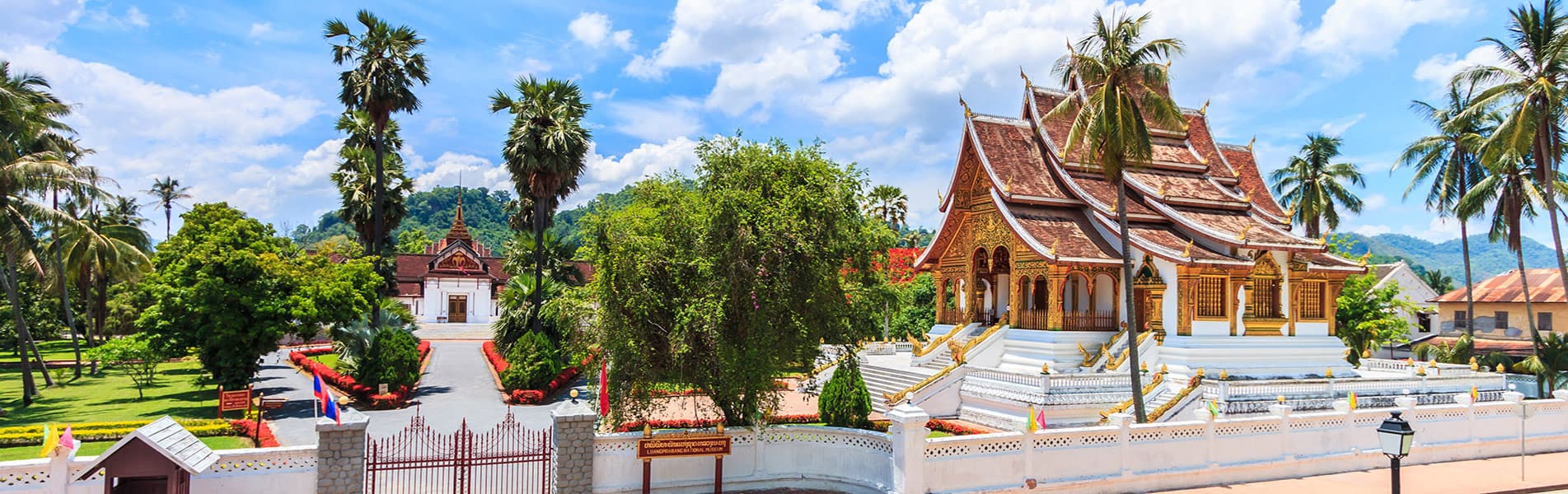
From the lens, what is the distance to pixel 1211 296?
934 inches

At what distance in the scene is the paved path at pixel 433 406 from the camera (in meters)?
18.9

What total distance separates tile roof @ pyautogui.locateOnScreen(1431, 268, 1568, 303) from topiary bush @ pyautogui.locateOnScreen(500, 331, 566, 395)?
45112mm

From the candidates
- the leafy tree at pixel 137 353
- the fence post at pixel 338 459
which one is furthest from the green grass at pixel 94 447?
the fence post at pixel 338 459

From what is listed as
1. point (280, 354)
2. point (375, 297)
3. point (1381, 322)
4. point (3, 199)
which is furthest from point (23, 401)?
point (1381, 322)

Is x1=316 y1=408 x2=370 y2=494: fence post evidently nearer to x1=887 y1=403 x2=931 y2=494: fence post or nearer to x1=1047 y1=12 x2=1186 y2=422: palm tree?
x1=887 y1=403 x2=931 y2=494: fence post

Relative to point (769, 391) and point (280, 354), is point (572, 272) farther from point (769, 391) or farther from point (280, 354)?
point (769, 391)

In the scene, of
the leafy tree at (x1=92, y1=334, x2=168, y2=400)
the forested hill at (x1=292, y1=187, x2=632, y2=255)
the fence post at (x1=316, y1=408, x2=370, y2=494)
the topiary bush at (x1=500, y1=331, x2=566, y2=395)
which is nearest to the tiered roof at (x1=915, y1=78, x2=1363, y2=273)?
the topiary bush at (x1=500, y1=331, x2=566, y2=395)

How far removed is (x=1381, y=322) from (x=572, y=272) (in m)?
30.4

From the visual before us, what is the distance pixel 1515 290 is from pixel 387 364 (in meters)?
52.1

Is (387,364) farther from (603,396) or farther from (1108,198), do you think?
(1108,198)

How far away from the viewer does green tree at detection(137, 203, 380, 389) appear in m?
20.8

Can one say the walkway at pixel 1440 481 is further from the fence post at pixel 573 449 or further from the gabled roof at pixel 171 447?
the gabled roof at pixel 171 447

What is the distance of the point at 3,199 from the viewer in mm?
22125

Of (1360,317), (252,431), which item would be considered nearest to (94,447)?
(252,431)
